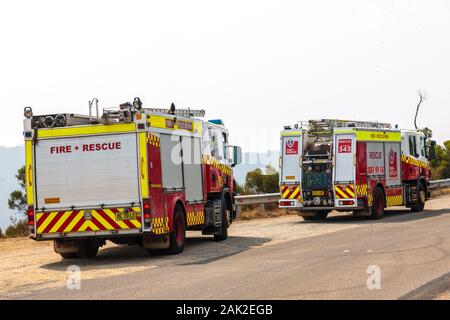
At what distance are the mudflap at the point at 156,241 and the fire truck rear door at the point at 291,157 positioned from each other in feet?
32.5

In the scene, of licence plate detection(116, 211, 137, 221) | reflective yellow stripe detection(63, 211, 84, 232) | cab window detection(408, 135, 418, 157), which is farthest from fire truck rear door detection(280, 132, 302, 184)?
reflective yellow stripe detection(63, 211, 84, 232)

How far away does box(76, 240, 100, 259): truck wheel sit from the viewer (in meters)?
17.1

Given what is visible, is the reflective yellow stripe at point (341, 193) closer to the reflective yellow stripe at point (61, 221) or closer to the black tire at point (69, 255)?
the black tire at point (69, 255)

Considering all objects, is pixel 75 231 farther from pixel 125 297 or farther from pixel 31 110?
pixel 125 297

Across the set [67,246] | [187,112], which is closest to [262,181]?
[187,112]

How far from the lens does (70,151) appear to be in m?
15.9

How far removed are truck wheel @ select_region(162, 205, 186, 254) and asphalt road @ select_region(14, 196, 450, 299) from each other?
252mm

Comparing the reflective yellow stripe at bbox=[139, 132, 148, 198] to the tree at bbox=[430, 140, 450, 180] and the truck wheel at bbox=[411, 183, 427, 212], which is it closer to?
the truck wheel at bbox=[411, 183, 427, 212]

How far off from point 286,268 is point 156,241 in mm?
4039

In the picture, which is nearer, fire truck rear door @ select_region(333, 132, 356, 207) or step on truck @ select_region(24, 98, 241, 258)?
step on truck @ select_region(24, 98, 241, 258)

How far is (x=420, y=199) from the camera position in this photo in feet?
96.3

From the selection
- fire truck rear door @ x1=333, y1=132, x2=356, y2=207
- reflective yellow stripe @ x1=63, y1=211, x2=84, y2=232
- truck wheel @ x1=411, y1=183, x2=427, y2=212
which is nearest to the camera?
reflective yellow stripe @ x1=63, y1=211, x2=84, y2=232

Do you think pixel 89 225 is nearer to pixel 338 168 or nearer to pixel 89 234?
pixel 89 234

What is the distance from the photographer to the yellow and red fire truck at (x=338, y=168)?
82.1ft
